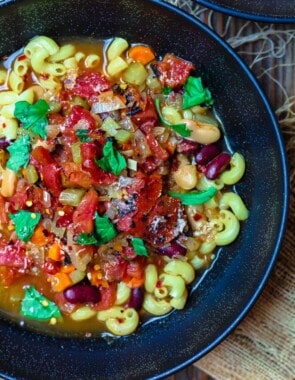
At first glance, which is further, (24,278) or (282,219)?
(24,278)

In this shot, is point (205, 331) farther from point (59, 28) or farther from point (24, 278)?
point (59, 28)

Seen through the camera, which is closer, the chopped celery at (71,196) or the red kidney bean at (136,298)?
the chopped celery at (71,196)

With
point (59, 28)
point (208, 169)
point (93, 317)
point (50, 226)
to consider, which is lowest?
point (93, 317)

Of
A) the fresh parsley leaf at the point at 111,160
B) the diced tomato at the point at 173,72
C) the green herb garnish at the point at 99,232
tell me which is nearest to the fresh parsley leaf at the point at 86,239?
the green herb garnish at the point at 99,232

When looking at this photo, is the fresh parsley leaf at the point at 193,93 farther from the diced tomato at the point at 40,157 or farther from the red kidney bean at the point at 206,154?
the diced tomato at the point at 40,157

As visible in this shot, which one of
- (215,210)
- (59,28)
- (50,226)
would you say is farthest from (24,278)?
(59,28)

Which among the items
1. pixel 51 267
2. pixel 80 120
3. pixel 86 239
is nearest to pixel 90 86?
pixel 80 120
